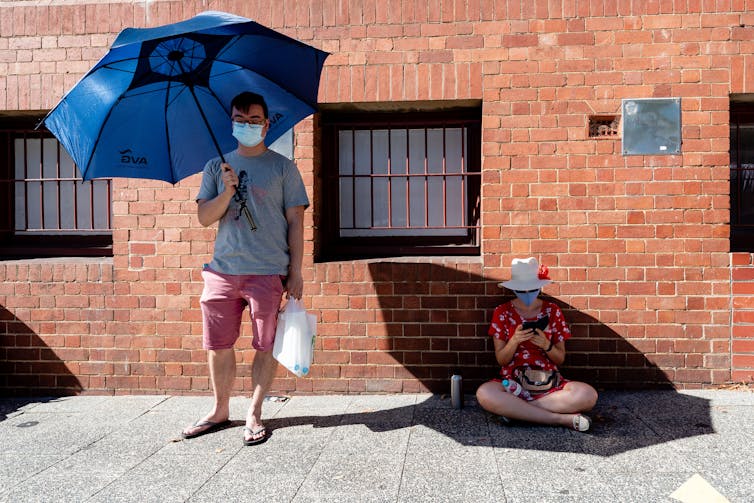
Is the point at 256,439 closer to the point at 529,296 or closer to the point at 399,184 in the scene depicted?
the point at 529,296

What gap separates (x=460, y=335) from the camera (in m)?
4.56

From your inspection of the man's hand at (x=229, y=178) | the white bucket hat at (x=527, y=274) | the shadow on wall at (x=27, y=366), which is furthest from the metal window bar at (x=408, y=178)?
the shadow on wall at (x=27, y=366)

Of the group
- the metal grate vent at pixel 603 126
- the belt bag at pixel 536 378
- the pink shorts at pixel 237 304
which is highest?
the metal grate vent at pixel 603 126

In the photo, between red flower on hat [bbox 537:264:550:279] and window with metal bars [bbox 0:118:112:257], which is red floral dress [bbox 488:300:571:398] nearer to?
red flower on hat [bbox 537:264:550:279]

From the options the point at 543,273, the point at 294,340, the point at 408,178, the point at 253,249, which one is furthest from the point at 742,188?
the point at 253,249

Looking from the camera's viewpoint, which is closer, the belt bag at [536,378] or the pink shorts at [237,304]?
the pink shorts at [237,304]

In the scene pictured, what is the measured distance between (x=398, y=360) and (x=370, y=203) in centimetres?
126

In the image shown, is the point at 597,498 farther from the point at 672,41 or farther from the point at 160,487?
the point at 672,41

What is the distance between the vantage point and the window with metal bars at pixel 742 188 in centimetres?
472

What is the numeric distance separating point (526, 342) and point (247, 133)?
219 centimetres

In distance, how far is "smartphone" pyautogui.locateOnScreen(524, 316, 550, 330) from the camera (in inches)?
154

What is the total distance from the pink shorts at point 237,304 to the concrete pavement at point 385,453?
598 mm

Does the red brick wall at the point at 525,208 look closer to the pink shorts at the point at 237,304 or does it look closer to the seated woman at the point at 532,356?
the seated woman at the point at 532,356

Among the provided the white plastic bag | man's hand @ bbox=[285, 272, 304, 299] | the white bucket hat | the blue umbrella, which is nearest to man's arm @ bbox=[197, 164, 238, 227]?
the blue umbrella
